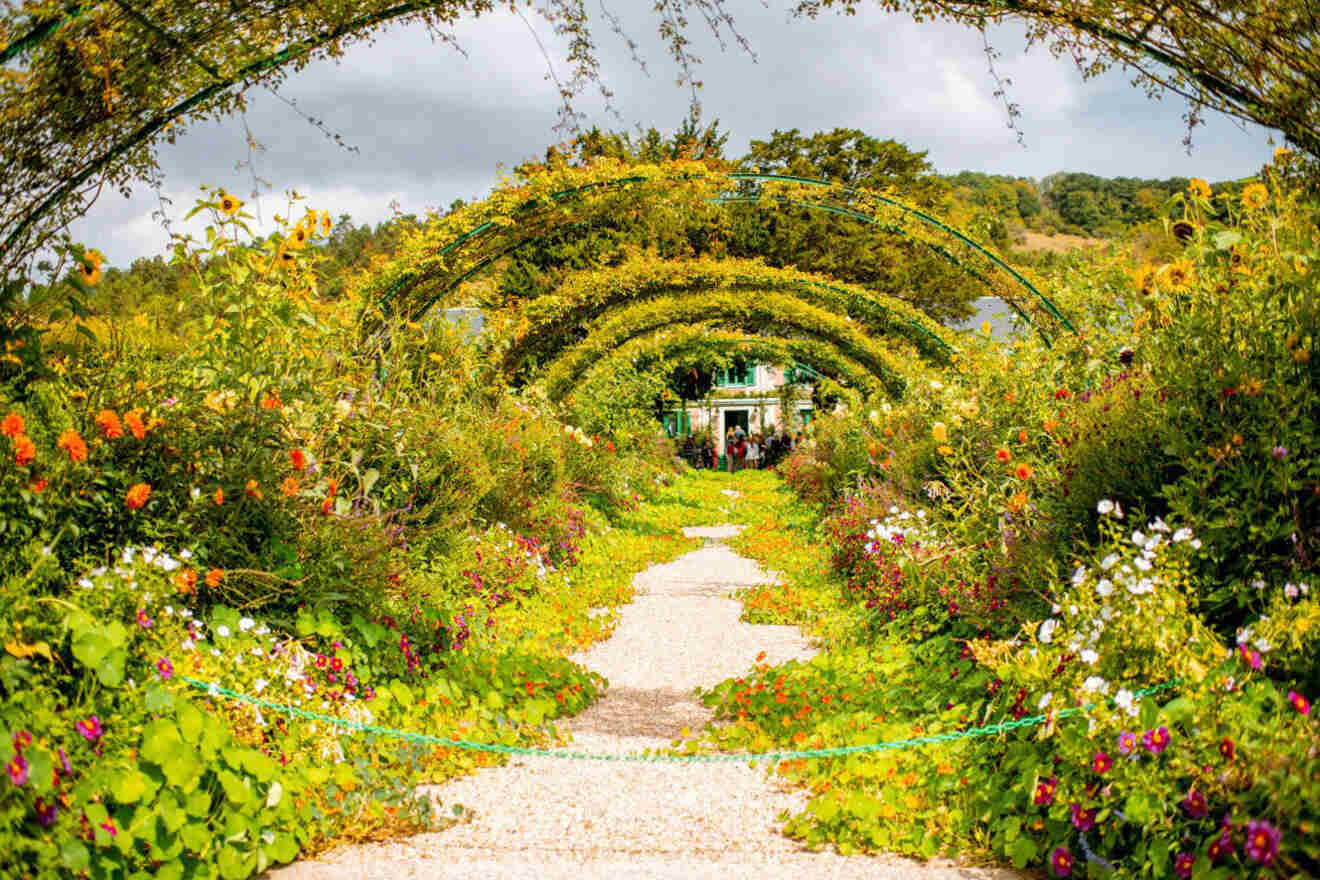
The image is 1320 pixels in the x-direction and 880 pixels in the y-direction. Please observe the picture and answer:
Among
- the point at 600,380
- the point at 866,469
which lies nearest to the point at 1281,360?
the point at 866,469

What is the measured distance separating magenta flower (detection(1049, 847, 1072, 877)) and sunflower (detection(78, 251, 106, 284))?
341cm

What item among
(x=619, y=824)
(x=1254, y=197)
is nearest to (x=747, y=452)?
(x=1254, y=197)

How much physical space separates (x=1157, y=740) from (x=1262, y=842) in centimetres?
36

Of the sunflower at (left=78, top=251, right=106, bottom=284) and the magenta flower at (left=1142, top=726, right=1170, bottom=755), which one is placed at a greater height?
the sunflower at (left=78, top=251, right=106, bottom=284)

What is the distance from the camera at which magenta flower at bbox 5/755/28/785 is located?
1.90 meters

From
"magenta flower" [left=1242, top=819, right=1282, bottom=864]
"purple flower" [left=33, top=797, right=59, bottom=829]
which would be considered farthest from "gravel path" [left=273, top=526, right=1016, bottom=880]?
"magenta flower" [left=1242, top=819, right=1282, bottom=864]

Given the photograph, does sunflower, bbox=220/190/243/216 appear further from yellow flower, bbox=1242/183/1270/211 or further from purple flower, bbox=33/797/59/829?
yellow flower, bbox=1242/183/1270/211

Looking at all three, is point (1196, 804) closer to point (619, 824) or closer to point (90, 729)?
point (619, 824)

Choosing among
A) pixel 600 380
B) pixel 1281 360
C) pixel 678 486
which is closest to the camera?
pixel 1281 360

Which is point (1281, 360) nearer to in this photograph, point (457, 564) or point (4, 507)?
point (4, 507)

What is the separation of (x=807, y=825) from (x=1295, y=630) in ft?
4.91

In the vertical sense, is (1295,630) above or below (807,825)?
above

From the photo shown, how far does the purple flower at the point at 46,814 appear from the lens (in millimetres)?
2039

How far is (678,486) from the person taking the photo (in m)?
19.7
